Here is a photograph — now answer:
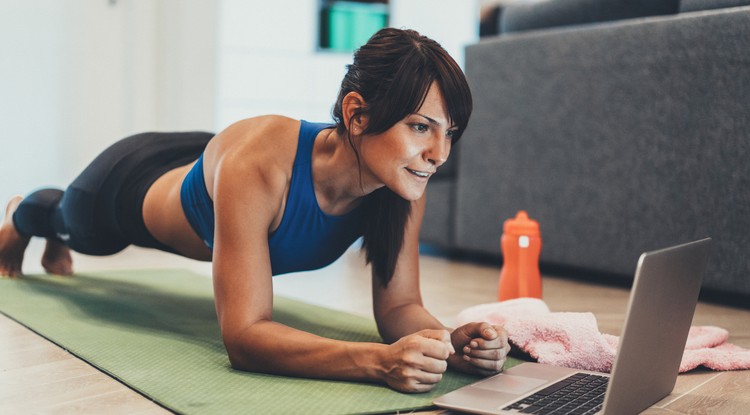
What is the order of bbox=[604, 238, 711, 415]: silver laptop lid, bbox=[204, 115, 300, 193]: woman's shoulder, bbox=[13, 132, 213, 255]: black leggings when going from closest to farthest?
bbox=[604, 238, 711, 415]: silver laptop lid < bbox=[204, 115, 300, 193]: woman's shoulder < bbox=[13, 132, 213, 255]: black leggings

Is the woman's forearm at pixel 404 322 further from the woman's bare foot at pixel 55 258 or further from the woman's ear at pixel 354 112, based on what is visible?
the woman's bare foot at pixel 55 258

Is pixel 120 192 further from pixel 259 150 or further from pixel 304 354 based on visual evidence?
pixel 304 354

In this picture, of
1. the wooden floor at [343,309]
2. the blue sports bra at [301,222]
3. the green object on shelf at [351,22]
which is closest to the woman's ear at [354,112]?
the blue sports bra at [301,222]

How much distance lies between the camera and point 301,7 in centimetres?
386

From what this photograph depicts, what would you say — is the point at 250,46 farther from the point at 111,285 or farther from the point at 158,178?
the point at 158,178

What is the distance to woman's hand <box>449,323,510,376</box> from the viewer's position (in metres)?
1.21

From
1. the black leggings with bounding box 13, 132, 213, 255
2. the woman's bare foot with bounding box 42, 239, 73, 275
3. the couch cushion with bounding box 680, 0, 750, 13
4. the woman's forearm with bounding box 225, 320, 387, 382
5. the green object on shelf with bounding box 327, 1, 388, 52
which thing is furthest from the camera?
the green object on shelf with bounding box 327, 1, 388, 52

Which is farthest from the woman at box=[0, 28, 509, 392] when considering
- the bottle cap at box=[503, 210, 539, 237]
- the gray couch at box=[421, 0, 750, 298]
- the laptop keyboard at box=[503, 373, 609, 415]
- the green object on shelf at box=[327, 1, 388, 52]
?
the green object on shelf at box=[327, 1, 388, 52]

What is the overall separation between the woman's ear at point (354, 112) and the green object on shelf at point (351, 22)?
2752 millimetres

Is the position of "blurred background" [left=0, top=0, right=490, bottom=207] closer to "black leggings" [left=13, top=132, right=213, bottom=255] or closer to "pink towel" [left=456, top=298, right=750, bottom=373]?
"black leggings" [left=13, top=132, right=213, bottom=255]

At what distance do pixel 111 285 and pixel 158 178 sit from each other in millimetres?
489

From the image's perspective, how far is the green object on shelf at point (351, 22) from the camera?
3973mm

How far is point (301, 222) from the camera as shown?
4.50 feet

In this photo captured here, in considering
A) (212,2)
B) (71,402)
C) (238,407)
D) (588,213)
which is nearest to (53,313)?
(71,402)
